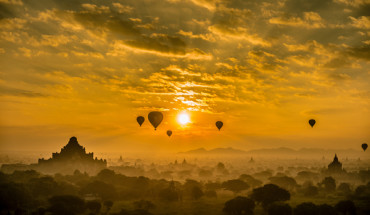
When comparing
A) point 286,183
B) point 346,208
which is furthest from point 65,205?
point 286,183

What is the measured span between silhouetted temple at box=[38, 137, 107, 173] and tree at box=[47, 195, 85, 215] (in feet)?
275

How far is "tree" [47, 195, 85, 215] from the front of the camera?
271ft

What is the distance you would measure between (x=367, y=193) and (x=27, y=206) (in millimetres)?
139065

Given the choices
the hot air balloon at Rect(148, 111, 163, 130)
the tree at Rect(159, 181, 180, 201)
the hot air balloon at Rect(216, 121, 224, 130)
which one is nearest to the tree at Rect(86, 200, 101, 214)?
the hot air balloon at Rect(148, 111, 163, 130)

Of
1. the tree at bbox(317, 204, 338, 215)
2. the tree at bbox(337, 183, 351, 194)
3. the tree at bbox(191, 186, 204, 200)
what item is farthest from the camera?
the tree at bbox(337, 183, 351, 194)

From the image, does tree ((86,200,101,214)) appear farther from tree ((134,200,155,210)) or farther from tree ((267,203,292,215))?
tree ((267,203,292,215))

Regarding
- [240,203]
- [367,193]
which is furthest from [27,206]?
[367,193]

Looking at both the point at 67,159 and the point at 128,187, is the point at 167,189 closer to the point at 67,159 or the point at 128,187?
the point at 128,187

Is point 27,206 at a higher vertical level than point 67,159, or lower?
lower

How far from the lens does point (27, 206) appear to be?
90.9 metres

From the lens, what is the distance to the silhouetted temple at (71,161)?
557 ft

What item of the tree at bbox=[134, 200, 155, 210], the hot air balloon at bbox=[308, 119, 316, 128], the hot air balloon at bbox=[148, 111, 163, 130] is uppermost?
the hot air balloon at bbox=[308, 119, 316, 128]

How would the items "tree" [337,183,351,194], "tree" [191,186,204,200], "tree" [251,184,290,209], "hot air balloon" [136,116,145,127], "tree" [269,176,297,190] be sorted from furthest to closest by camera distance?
"tree" [269,176,297,190] → "tree" [337,183,351,194] → "tree" [191,186,204,200] → "hot air balloon" [136,116,145,127] → "tree" [251,184,290,209]

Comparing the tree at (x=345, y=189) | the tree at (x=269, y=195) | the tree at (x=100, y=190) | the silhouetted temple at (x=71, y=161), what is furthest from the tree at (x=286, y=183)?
the silhouetted temple at (x=71, y=161)
